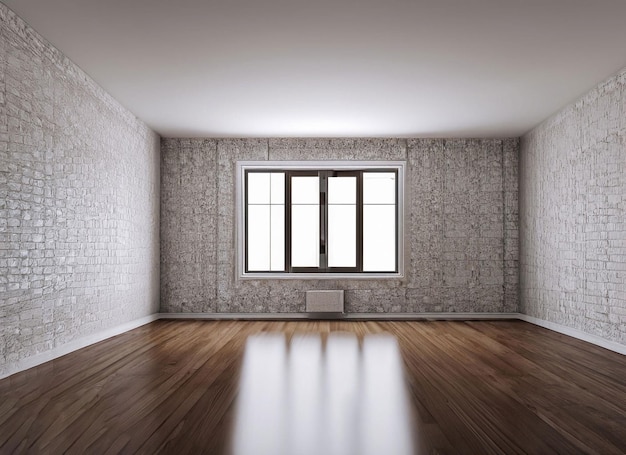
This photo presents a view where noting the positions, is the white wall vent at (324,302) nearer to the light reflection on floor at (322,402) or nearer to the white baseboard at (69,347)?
the white baseboard at (69,347)

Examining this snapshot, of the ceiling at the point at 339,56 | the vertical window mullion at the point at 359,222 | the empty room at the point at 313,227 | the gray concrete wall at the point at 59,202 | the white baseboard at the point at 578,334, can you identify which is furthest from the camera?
the vertical window mullion at the point at 359,222

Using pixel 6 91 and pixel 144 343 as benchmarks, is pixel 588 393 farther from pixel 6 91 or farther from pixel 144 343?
pixel 6 91

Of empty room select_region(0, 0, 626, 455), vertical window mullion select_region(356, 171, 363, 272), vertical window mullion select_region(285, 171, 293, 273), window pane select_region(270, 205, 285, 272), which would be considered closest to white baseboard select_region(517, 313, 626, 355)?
empty room select_region(0, 0, 626, 455)

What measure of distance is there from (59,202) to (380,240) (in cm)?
506

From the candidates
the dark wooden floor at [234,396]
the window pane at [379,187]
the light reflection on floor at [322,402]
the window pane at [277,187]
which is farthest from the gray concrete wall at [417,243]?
the light reflection on floor at [322,402]

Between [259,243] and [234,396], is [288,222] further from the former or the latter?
[234,396]

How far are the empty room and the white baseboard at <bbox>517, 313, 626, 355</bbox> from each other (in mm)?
36

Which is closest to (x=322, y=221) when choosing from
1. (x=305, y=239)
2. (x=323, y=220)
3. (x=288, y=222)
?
(x=323, y=220)

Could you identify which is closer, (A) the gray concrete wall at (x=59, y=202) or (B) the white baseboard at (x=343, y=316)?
(A) the gray concrete wall at (x=59, y=202)

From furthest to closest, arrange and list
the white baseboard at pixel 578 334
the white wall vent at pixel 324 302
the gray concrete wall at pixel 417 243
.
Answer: the gray concrete wall at pixel 417 243 < the white wall vent at pixel 324 302 < the white baseboard at pixel 578 334

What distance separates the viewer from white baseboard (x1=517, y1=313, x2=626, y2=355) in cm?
565

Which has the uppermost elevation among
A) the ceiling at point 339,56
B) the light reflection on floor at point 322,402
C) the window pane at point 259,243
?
the ceiling at point 339,56

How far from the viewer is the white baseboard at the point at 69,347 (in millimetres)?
4484

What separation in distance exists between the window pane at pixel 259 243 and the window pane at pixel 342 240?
3.28 feet
